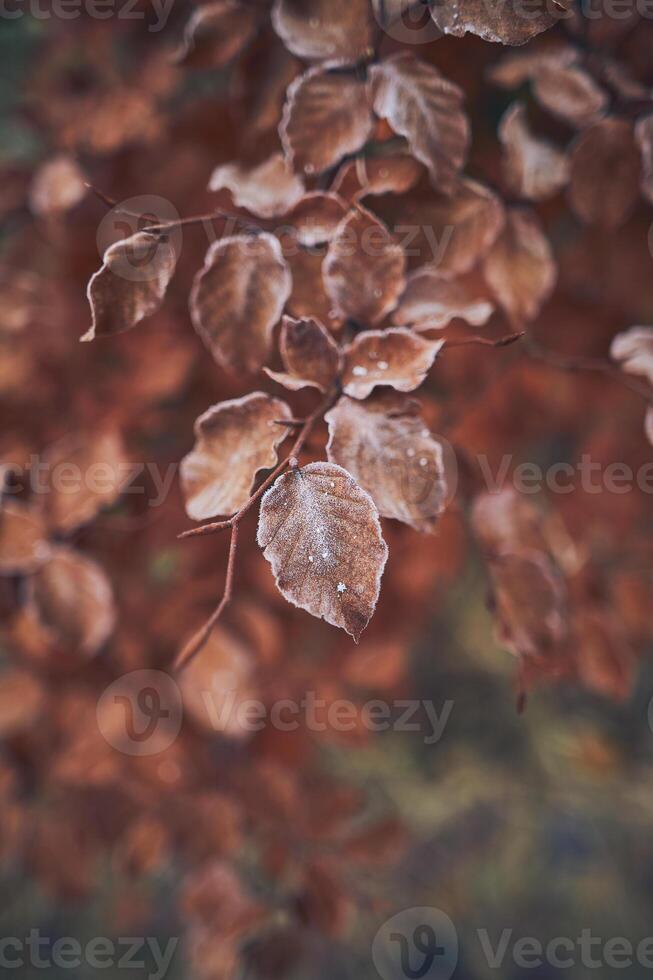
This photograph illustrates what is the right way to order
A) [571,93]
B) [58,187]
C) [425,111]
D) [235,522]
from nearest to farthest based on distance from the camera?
1. [235,522]
2. [425,111]
3. [571,93]
4. [58,187]

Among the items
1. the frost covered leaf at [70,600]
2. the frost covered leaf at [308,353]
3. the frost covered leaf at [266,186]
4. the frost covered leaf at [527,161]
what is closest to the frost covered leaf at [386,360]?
the frost covered leaf at [308,353]

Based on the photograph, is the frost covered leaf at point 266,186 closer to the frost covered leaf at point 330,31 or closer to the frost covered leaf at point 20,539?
the frost covered leaf at point 330,31

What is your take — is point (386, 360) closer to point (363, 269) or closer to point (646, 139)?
point (363, 269)

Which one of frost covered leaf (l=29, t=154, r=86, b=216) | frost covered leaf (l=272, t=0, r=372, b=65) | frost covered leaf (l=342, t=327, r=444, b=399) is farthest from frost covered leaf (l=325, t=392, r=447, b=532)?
frost covered leaf (l=29, t=154, r=86, b=216)

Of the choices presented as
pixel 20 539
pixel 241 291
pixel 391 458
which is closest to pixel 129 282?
pixel 241 291

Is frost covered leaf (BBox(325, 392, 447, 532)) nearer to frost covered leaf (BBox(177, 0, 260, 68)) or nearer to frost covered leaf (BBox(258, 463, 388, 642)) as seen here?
frost covered leaf (BBox(258, 463, 388, 642))

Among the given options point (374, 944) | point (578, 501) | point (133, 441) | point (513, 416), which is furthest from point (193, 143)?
point (374, 944)
